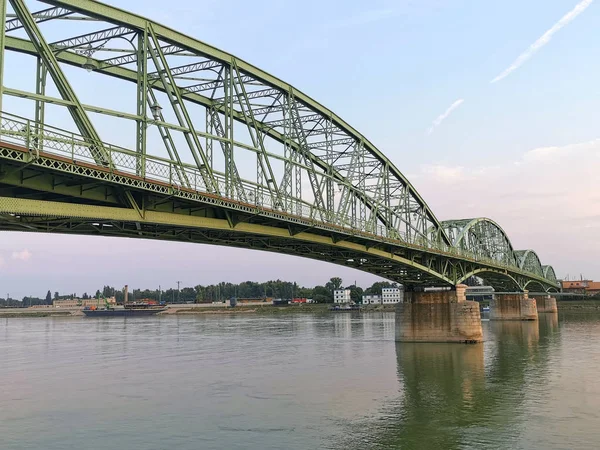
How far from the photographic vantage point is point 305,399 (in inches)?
1152

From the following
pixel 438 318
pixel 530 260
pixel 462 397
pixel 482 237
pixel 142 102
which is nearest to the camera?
pixel 142 102

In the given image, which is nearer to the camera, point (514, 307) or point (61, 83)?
point (61, 83)

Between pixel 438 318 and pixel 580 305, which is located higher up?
pixel 438 318

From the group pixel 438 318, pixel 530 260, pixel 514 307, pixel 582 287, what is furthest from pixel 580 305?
pixel 438 318

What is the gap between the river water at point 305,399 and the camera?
22016 mm

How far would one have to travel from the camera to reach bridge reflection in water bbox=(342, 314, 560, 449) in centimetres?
2225

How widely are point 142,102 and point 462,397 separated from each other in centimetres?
2260

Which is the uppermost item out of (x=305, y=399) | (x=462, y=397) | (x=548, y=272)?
(x=548, y=272)

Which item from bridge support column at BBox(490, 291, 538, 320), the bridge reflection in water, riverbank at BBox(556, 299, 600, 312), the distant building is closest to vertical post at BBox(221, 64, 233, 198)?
the bridge reflection in water

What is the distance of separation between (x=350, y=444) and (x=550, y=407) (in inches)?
481

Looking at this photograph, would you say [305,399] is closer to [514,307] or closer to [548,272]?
[514,307]

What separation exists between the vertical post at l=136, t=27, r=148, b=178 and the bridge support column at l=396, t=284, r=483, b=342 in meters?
41.5

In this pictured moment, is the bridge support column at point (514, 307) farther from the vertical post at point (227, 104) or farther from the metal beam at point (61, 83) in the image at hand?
the metal beam at point (61, 83)

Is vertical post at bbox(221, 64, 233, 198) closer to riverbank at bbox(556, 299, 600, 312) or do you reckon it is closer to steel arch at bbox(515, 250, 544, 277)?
steel arch at bbox(515, 250, 544, 277)
